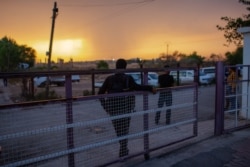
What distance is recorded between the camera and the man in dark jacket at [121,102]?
5578 millimetres

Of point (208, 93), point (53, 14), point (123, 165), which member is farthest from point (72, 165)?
point (53, 14)

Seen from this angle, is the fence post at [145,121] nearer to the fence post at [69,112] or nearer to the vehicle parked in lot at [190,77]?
the fence post at [69,112]

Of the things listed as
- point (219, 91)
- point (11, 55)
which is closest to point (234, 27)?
point (219, 91)

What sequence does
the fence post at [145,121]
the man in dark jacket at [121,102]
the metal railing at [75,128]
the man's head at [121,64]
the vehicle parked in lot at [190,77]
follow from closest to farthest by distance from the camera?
1. the metal railing at [75,128]
2. the man in dark jacket at [121,102]
3. the fence post at [145,121]
4. the man's head at [121,64]
5. the vehicle parked in lot at [190,77]

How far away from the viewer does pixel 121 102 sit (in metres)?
5.68

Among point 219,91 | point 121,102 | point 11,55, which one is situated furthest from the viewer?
point 11,55

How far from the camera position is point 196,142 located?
292 inches

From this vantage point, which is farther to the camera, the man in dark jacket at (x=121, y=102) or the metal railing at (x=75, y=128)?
the man in dark jacket at (x=121, y=102)

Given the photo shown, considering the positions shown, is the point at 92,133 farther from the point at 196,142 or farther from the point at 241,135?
the point at 241,135

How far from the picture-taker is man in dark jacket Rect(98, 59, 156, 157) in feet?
18.3

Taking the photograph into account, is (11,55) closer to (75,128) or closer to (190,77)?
(190,77)

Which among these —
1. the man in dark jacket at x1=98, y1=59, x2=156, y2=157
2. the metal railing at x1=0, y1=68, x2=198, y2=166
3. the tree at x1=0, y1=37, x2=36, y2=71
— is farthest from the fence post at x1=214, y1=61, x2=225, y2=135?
the tree at x1=0, y1=37, x2=36, y2=71

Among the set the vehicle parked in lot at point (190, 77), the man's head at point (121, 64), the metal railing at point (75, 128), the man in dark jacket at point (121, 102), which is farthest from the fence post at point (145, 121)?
the vehicle parked in lot at point (190, 77)

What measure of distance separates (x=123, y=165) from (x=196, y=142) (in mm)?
2087
